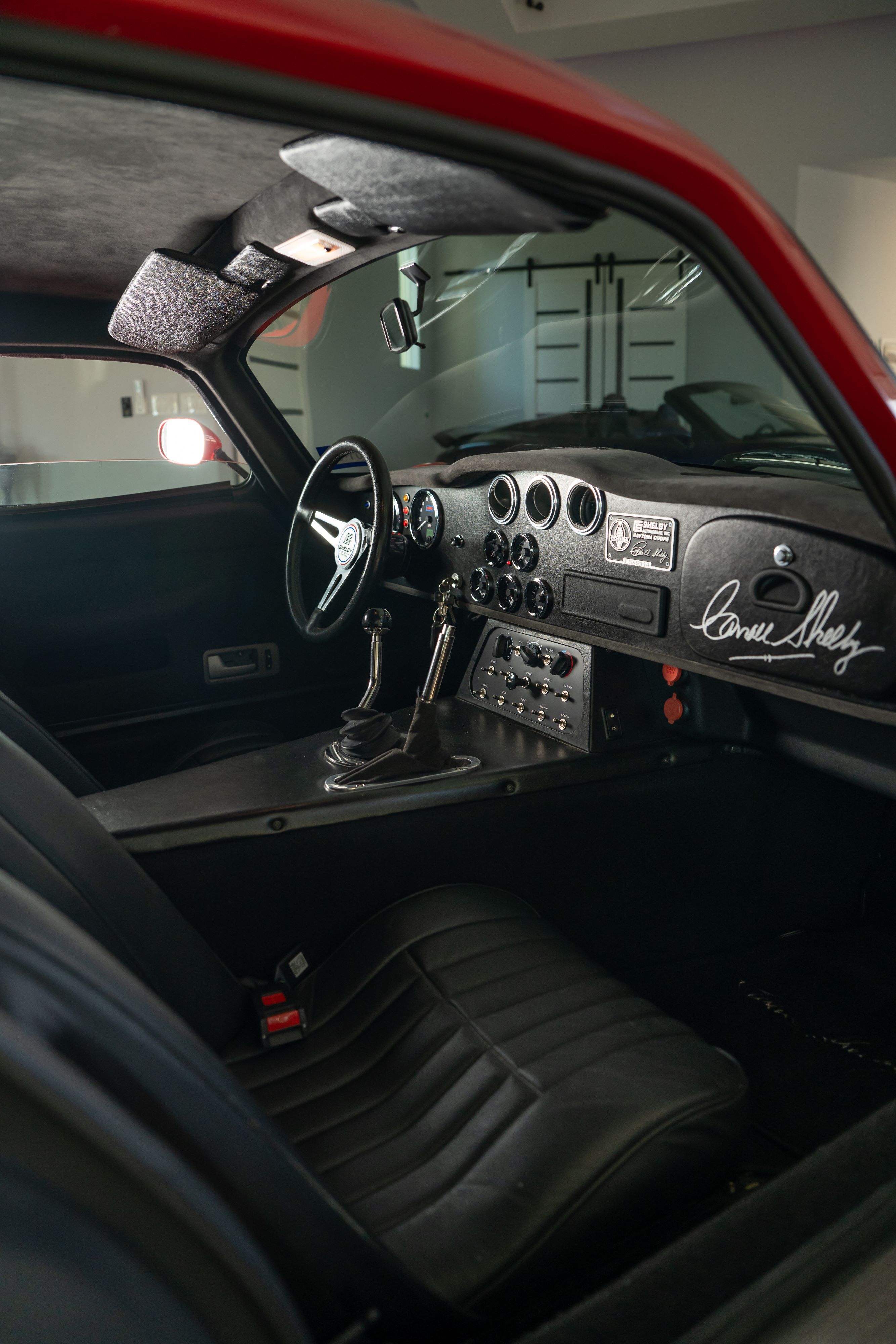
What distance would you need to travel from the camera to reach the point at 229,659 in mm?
2275

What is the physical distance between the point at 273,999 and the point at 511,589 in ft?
3.21

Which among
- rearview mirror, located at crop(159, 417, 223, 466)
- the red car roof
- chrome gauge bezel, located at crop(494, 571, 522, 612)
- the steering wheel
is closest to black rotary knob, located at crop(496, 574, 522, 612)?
chrome gauge bezel, located at crop(494, 571, 522, 612)

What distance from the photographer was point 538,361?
24.7 ft

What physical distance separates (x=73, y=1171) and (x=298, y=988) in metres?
0.95

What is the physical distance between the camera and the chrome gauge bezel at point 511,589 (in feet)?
6.10

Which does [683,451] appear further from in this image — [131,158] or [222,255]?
[131,158]

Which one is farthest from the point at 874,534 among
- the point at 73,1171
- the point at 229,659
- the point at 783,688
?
the point at 229,659

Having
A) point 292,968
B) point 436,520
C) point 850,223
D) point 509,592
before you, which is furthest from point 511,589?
point 850,223

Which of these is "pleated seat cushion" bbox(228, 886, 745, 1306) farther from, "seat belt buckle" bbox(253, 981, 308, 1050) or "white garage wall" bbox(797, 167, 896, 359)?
"white garage wall" bbox(797, 167, 896, 359)

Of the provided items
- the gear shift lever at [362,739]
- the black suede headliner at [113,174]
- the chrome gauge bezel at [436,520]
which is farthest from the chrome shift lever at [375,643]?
the black suede headliner at [113,174]

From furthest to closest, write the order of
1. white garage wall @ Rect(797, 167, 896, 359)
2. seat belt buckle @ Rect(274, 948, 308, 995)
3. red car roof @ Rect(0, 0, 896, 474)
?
white garage wall @ Rect(797, 167, 896, 359)
seat belt buckle @ Rect(274, 948, 308, 995)
red car roof @ Rect(0, 0, 896, 474)

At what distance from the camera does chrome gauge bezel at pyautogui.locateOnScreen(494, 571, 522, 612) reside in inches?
73.2
